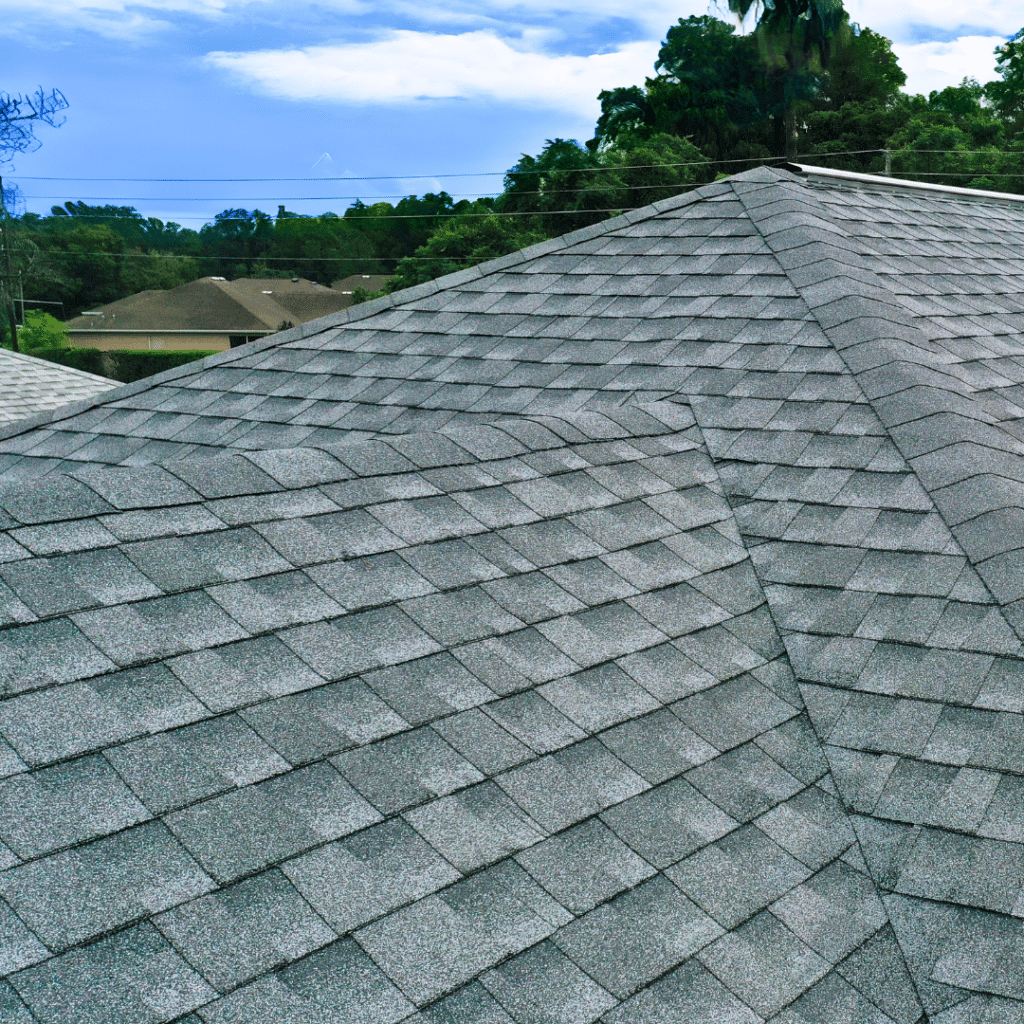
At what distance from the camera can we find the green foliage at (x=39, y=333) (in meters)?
50.8

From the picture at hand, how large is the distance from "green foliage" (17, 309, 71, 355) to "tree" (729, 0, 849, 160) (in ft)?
127

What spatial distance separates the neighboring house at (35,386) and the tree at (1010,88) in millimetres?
53678

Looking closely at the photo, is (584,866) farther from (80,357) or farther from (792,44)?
(792,44)

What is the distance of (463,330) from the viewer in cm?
862

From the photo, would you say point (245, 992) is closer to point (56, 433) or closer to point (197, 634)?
point (197, 634)

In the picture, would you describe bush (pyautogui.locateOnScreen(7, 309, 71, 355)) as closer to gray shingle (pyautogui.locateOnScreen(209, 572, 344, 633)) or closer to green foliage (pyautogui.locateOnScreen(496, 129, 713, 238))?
green foliage (pyautogui.locateOnScreen(496, 129, 713, 238))

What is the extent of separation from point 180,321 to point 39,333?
346 inches

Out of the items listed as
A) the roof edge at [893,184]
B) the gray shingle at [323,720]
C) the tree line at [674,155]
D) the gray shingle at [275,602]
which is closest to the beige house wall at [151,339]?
the tree line at [674,155]

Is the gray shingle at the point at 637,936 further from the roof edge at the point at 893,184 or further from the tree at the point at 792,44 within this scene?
the tree at the point at 792,44

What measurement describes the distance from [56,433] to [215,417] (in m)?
1.56

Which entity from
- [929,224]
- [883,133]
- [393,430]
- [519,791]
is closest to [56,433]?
[393,430]

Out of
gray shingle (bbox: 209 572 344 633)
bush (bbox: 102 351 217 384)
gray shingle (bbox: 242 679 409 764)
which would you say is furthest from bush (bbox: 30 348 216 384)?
gray shingle (bbox: 242 679 409 764)

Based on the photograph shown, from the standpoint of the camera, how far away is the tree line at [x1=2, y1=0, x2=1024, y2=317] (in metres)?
39.6

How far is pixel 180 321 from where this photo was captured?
191 ft
